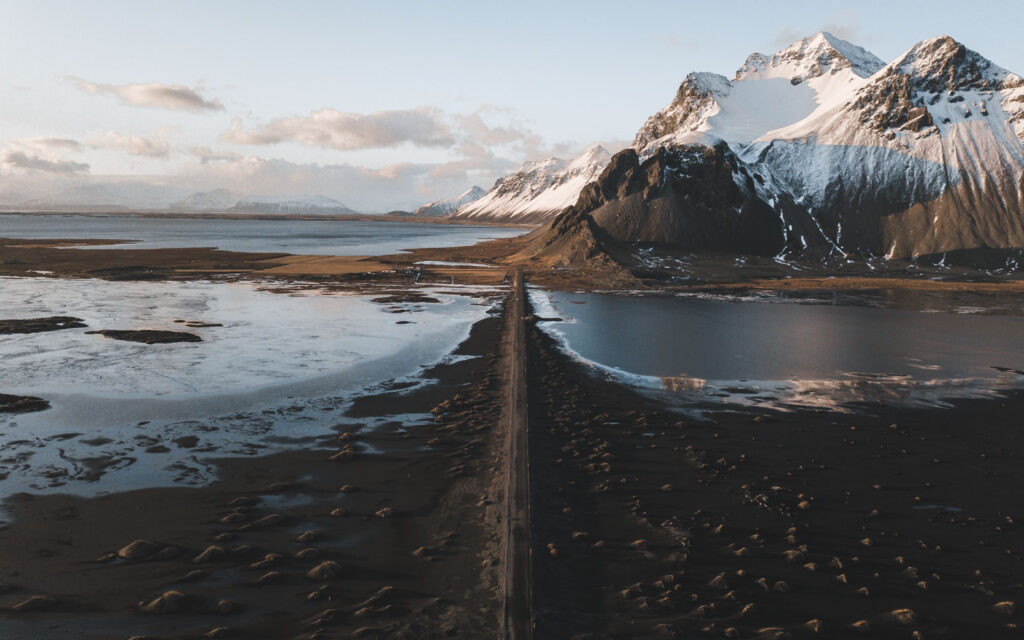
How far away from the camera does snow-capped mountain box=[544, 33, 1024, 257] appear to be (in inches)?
5492

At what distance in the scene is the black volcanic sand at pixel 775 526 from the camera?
Answer: 11531 millimetres

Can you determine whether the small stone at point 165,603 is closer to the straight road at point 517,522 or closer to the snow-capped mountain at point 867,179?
the straight road at point 517,522

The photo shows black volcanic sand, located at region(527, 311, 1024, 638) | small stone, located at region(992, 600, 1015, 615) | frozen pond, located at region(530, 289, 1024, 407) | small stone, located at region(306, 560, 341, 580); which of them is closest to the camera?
black volcanic sand, located at region(527, 311, 1024, 638)

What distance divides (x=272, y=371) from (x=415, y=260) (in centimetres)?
8376

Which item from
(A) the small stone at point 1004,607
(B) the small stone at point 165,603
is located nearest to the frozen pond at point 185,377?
(B) the small stone at point 165,603

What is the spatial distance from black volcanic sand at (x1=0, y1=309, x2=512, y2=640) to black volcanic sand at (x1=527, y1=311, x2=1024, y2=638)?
2179 mm

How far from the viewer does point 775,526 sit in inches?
589

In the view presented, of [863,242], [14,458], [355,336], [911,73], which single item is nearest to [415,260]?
[355,336]

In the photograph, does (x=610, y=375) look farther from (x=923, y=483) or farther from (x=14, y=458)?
(x=14, y=458)

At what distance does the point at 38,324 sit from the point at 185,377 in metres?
22.1

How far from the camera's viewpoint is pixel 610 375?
31766 millimetres

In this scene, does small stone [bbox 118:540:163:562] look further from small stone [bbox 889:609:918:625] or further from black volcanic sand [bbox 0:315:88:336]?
black volcanic sand [bbox 0:315:88:336]

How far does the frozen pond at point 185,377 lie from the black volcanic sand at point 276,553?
2203 mm

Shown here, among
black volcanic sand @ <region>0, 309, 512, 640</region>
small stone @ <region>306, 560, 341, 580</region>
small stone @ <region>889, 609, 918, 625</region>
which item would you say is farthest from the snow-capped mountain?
small stone @ <region>306, 560, 341, 580</region>
